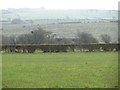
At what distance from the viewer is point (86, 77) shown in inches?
597

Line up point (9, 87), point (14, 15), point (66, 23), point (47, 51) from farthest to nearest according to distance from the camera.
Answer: point (66, 23) < point (14, 15) < point (47, 51) < point (9, 87)

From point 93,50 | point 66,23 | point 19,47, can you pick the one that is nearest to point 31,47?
point 19,47

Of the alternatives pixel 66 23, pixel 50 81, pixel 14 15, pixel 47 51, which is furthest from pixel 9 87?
pixel 66 23

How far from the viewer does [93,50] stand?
113ft

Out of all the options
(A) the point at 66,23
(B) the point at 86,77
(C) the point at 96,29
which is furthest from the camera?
(A) the point at 66,23

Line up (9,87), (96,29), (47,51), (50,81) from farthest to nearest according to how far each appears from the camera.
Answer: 1. (96,29)
2. (47,51)
3. (50,81)
4. (9,87)

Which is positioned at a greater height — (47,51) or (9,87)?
(9,87)

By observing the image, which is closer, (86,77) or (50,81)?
(50,81)

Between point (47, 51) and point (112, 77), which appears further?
point (47, 51)

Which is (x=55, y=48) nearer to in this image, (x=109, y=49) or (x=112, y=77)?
(x=109, y=49)

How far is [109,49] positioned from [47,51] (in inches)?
202

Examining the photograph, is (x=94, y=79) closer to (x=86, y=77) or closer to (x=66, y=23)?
(x=86, y=77)

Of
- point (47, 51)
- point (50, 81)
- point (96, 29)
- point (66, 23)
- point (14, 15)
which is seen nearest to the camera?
point (50, 81)

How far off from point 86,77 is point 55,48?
1897cm
